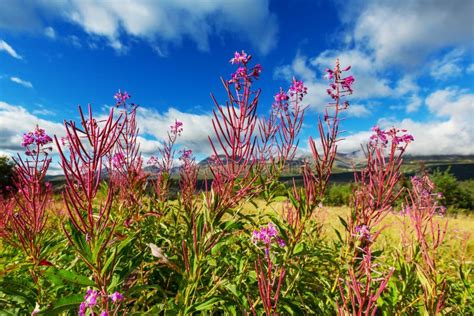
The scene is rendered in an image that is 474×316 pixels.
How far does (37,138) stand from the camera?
2.40 meters

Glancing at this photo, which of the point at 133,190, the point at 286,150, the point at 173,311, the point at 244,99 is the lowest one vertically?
the point at 173,311

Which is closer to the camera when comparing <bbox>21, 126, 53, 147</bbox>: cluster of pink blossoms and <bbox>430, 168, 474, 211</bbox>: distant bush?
<bbox>21, 126, 53, 147</bbox>: cluster of pink blossoms

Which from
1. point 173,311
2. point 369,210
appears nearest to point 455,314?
point 369,210

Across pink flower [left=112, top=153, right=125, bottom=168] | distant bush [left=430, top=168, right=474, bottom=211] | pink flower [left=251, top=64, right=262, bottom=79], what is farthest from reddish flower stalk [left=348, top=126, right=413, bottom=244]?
distant bush [left=430, top=168, right=474, bottom=211]

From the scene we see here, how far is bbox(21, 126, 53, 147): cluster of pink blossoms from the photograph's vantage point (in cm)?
241

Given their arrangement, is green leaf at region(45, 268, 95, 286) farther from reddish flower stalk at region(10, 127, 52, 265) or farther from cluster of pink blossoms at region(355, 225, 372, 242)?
cluster of pink blossoms at region(355, 225, 372, 242)

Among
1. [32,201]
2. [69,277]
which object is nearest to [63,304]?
[69,277]

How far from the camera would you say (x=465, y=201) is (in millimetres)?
34500

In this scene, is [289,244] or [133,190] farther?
[133,190]

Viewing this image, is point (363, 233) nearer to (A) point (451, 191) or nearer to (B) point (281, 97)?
(B) point (281, 97)

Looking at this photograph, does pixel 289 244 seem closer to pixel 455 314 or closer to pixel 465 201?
pixel 455 314

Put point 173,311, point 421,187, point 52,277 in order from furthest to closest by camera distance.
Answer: point 421,187 → point 173,311 → point 52,277

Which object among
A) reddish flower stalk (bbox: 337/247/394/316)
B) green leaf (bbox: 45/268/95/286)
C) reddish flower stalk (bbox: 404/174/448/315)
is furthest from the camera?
reddish flower stalk (bbox: 404/174/448/315)

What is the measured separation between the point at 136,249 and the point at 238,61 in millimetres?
1878
